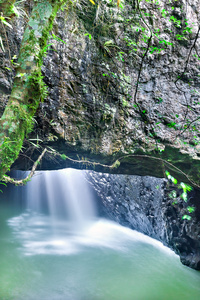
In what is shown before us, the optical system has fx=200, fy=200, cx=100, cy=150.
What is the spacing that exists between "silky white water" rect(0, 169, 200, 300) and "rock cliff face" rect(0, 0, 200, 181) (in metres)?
0.94

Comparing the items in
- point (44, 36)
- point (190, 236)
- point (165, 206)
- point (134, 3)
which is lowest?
point (190, 236)

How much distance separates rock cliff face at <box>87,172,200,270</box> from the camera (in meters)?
4.73

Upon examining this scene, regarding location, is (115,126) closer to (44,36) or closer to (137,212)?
(44,36)

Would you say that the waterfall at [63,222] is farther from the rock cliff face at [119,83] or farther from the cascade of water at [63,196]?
the rock cliff face at [119,83]

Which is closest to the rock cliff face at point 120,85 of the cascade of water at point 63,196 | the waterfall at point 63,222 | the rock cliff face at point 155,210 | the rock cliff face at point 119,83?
the rock cliff face at point 119,83

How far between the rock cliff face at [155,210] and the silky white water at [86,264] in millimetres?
455

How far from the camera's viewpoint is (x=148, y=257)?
18.4 ft

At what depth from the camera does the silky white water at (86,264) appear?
3.74 meters

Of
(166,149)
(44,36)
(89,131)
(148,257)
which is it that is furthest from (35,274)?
(44,36)

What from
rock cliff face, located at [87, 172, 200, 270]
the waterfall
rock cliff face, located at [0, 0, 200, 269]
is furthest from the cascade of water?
rock cliff face, located at [0, 0, 200, 269]

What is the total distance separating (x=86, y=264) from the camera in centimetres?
495

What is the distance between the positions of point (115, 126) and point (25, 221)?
761 cm

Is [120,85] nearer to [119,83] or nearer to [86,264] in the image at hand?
[119,83]

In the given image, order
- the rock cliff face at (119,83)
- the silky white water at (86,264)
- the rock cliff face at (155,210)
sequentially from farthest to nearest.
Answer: the rock cliff face at (155,210), the silky white water at (86,264), the rock cliff face at (119,83)
